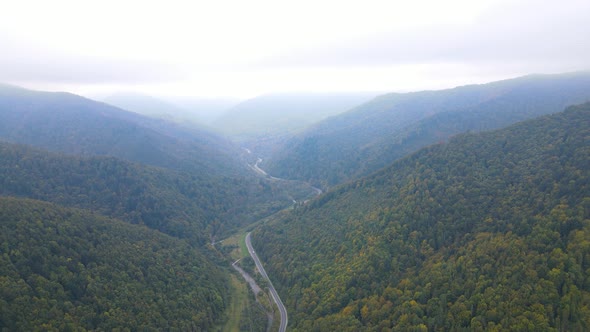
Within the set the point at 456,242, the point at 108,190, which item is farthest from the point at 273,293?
the point at 108,190

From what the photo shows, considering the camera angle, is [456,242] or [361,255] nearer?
[456,242]

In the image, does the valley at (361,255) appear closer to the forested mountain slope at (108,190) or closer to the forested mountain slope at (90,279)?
the forested mountain slope at (90,279)

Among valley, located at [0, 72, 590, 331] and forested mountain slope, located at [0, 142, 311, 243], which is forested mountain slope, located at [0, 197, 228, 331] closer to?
valley, located at [0, 72, 590, 331]

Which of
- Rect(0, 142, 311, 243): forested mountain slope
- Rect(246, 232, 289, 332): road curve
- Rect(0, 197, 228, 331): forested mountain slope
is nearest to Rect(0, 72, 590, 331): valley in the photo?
Rect(0, 197, 228, 331): forested mountain slope

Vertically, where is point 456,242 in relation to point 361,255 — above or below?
above

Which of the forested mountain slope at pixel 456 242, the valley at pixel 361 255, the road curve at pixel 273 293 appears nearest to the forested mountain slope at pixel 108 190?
the valley at pixel 361 255

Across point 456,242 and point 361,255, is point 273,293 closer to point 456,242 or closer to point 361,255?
point 361,255

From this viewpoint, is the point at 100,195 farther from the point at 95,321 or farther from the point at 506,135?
the point at 506,135
